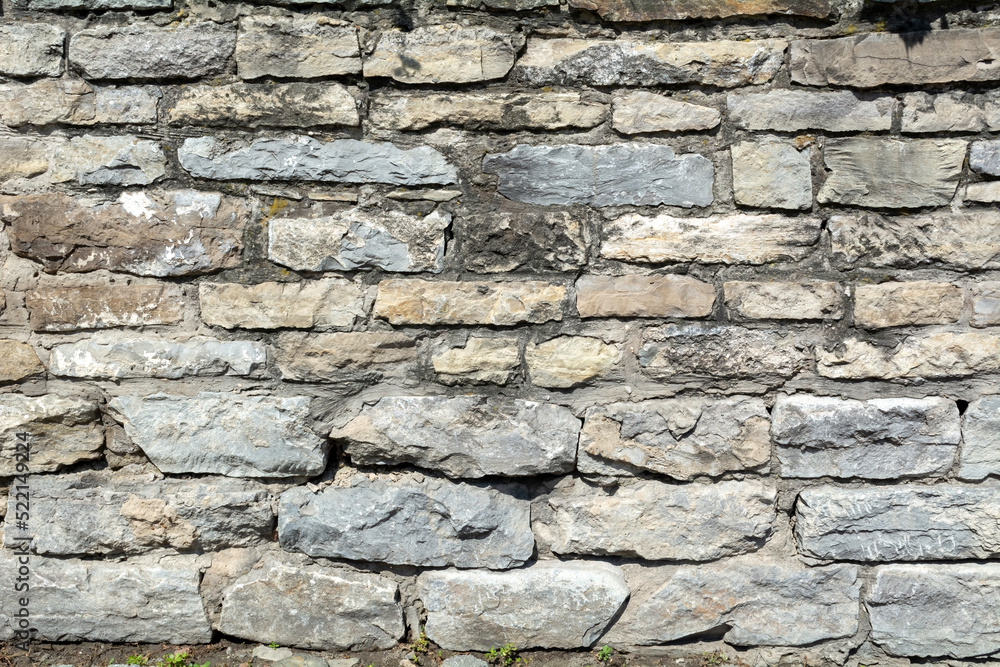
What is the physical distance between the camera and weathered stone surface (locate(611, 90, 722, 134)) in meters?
1.93

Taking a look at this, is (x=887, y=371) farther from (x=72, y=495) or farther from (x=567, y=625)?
(x=72, y=495)

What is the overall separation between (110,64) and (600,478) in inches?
69.0

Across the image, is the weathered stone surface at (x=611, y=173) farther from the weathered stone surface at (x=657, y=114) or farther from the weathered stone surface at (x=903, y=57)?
the weathered stone surface at (x=903, y=57)

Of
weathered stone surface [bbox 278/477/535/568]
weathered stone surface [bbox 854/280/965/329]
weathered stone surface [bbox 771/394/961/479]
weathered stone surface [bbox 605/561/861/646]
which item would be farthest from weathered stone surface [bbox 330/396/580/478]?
weathered stone surface [bbox 854/280/965/329]

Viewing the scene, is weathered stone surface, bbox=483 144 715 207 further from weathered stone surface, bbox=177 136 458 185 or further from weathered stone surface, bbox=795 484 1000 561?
weathered stone surface, bbox=795 484 1000 561

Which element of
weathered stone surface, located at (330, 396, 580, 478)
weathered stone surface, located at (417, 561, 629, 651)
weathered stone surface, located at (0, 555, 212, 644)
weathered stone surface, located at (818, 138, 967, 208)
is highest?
weathered stone surface, located at (818, 138, 967, 208)

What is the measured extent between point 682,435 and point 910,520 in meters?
0.67

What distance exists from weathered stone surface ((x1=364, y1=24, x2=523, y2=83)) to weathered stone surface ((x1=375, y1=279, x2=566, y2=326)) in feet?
1.83

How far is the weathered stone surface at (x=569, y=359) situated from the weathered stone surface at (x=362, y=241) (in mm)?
368

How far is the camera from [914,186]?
193 centimetres

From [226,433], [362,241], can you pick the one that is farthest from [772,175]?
[226,433]

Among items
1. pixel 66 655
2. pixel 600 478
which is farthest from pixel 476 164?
pixel 66 655

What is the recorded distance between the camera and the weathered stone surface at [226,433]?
2012 mm

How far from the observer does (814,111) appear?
192 cm
